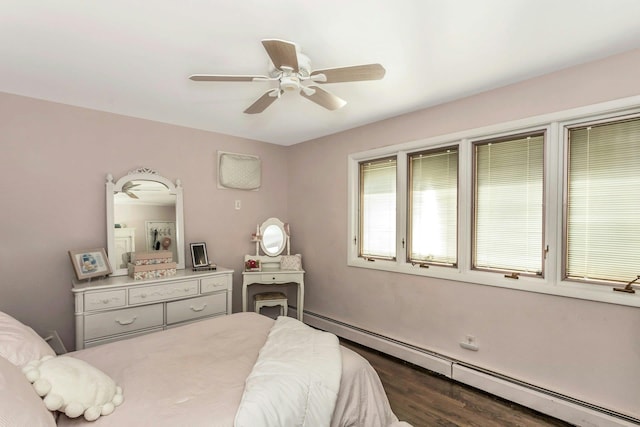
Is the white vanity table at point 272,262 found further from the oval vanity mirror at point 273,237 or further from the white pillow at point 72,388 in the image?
the white pillow at point 72,388

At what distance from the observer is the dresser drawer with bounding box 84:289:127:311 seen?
2.55 m

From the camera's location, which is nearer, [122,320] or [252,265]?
[122,320]

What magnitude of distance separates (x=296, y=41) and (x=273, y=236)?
8.46 ft

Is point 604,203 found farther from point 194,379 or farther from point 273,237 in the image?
point 273,237

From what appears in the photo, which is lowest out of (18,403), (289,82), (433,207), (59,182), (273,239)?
(18,403)

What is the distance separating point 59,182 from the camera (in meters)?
2.79

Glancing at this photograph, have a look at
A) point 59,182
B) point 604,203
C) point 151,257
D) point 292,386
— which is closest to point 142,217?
point 151,257

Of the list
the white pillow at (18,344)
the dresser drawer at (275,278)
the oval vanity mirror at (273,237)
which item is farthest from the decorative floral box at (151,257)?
the white pillow at (18,344)

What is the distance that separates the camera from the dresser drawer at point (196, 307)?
2996 millimetres

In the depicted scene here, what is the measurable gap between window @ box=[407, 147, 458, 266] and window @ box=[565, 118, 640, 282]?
82 cm

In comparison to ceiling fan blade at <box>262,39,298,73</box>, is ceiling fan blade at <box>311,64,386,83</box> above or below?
below

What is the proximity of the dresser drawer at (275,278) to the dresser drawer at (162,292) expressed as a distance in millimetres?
767

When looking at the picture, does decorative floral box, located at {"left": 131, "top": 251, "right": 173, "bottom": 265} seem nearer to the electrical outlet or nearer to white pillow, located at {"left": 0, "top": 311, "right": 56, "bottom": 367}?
white pillow, located at {"left": 0, "top": 311, "right": 56, "bottom": 367}

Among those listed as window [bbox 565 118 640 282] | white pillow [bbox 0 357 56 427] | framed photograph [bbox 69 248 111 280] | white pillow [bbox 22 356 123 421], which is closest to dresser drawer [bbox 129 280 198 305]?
framed photograph [bbox 69 248 111 280]
